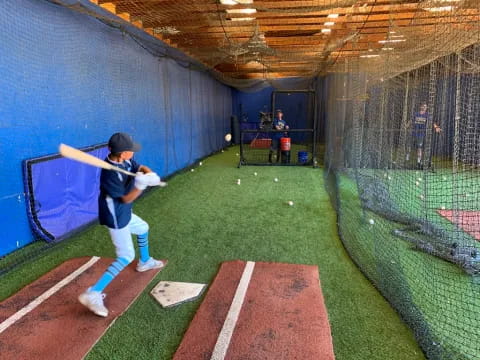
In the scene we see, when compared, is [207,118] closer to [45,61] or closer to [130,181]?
[45,61]

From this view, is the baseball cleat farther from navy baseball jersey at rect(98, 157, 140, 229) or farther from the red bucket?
the red bucket

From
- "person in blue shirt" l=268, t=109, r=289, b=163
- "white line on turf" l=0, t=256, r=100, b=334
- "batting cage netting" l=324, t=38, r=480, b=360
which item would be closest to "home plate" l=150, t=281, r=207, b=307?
"white line on turf" l=0, t=256, r=100, b=334

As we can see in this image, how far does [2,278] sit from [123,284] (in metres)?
1.11

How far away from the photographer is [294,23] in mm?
5812

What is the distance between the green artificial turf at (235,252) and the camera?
215 centimetres

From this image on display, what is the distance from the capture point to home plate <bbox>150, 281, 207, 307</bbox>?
260 cm

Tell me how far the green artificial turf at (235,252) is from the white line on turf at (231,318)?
0.28 meters

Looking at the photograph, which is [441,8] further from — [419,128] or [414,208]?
[419,128]

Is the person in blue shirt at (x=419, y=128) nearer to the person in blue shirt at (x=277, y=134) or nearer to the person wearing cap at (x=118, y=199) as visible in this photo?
the person in blue shirt at (x=277, y=134)

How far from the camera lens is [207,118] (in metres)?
11.3

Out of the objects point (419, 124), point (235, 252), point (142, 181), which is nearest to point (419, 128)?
point (419, 124)

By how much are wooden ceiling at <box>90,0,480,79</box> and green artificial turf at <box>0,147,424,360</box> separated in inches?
105

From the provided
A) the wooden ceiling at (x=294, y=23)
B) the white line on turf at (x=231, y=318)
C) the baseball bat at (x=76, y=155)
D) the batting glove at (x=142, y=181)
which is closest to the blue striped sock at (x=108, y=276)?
the batting glove at (x=142, y=181)

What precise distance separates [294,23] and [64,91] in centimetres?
388
